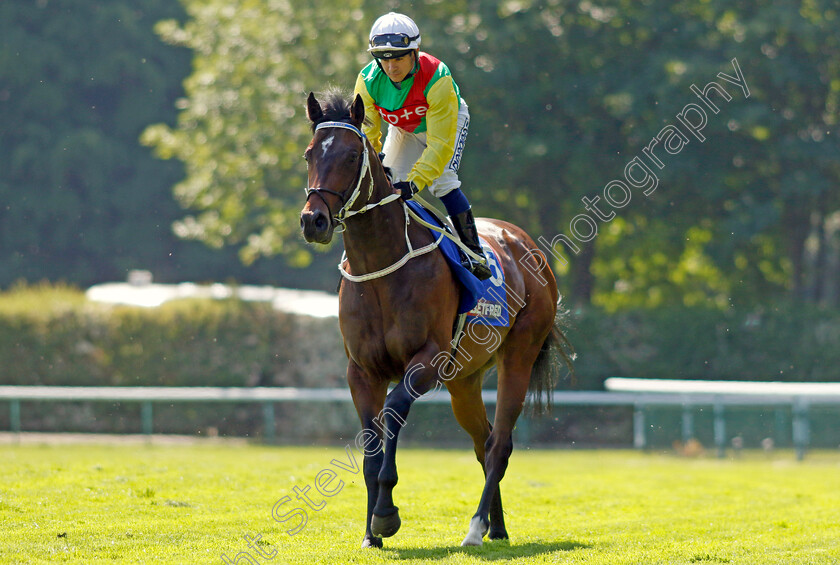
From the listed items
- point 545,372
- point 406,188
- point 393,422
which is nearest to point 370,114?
point 406,188

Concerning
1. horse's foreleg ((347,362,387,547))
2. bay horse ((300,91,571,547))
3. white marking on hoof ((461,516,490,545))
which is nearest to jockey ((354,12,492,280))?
bay horse ((300,91,571,547))

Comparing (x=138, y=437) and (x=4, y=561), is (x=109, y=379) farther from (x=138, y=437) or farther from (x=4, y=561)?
(x=4, y=561)

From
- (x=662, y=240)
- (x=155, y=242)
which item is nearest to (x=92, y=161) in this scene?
(x=155, y=242)

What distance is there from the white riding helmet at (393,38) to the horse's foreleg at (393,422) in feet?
5.84

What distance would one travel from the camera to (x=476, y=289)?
6.98 m

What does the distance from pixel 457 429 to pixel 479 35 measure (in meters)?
7.06

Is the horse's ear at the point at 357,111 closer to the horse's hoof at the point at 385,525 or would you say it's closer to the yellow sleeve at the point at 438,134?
the yellow sleeve at the point at 438,134

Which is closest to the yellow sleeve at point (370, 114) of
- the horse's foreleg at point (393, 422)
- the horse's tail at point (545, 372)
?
the horse's foreleg at point (393, 422)

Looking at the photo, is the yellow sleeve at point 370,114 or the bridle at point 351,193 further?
the yellow sleeve at point 370,114

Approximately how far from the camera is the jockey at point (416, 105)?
665 cm

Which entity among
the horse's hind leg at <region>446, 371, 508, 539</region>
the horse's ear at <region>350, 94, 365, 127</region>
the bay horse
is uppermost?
the horse's ear at <region>350, 94, 365, 127</region>

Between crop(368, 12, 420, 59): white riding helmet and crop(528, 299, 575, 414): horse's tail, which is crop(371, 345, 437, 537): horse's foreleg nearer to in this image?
crop(368, 12, 420, 59): white riding helmet

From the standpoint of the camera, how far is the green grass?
616 cm

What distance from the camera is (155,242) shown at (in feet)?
118
